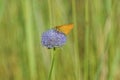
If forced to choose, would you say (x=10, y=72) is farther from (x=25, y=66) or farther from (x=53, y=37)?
(x=53, y=37)

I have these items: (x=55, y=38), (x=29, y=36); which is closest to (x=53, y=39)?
(x=55, y=38)

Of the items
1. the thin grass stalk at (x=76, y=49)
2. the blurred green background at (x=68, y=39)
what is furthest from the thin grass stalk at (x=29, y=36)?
the thin grass stalk at (x=76, y=49)

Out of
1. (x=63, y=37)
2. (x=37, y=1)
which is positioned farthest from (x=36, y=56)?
(x=63, y=37)

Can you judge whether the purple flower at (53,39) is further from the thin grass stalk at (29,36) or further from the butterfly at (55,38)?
the thin grass stalk at (29,36)

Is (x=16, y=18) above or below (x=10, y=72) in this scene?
above

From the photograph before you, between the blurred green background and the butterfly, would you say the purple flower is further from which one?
the blurred green background

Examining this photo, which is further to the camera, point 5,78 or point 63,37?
point 5,78
